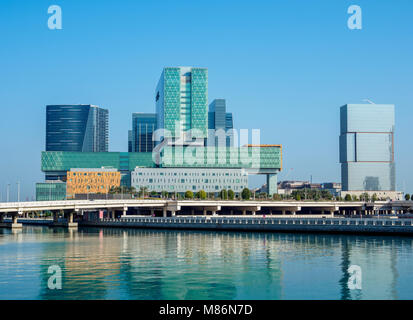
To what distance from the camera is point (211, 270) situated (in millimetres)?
56719

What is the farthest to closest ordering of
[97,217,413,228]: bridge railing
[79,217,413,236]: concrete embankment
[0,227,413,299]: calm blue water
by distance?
[97,217,413,228]: bridge railing
[79,217,413,236]: concrete embankment
[0,227,413,299]: calm blue water

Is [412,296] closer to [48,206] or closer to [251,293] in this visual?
[251,293]

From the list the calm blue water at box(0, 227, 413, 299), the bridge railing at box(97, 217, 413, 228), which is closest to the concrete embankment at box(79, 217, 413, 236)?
the bridge railing at box(97, 217, 413, 228)

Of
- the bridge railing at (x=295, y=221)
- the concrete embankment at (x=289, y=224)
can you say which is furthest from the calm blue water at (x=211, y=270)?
the bridge railing at (x=295, y=221)

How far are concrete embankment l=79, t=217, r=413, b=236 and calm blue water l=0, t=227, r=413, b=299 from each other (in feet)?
51.8

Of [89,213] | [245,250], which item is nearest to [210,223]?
[245,250]

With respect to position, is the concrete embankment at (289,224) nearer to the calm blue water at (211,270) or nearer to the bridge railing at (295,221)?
the bridge railing at (295,221)

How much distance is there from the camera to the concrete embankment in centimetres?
10244

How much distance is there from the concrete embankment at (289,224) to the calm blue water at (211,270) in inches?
622

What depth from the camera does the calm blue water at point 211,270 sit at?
44.3 m

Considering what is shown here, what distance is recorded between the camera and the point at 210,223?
129 meters

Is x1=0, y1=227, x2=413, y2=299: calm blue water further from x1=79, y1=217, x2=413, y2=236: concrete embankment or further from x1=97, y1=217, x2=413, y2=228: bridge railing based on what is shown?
x1=97, y1=217, x2=413, y2=228: bridge railing

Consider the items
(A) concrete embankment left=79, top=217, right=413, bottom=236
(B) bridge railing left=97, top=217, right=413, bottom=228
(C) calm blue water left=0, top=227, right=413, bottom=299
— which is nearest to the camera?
(C) calm blue water left=0, top=227, right=413, bottom=299
